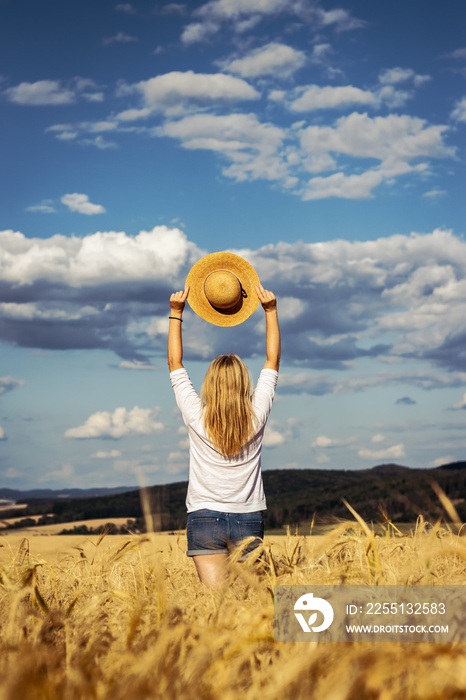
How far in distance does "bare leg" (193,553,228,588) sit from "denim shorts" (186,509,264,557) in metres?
0.03

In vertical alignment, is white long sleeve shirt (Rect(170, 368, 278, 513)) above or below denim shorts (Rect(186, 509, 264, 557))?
above

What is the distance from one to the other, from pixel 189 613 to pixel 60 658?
74 centimetres

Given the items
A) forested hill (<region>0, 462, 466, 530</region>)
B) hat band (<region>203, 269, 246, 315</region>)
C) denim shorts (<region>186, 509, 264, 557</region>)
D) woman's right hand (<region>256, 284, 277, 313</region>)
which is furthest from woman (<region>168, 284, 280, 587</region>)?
forested hill (<region>0, 462, 466, 530</region>)

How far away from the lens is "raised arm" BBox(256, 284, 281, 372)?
16.4ft

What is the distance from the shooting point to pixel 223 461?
457cm

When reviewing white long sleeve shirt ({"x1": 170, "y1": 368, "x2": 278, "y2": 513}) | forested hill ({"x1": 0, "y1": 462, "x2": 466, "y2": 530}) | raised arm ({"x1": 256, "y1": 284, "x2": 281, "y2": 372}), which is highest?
raised arm ({"x1": 256, "y1": 284, "x2": 281, "y2": 372})

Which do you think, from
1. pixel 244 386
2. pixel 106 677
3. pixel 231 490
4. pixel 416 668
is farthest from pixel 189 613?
pixel 244 386

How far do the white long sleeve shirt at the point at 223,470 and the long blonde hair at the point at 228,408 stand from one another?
0.29 feet

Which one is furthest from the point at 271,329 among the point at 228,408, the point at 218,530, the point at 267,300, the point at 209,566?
the point at 209,566

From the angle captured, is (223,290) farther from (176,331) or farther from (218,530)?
(218,530)

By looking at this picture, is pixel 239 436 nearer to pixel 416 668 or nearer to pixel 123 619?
pixel 123 619

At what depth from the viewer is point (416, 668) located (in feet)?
7.09

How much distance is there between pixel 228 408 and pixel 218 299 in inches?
65.5

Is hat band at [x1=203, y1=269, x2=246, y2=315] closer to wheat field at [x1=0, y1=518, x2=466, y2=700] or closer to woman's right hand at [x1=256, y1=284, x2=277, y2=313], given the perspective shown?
woman's right hand at [x1=256, y1=284, x2=277, y2=313]
